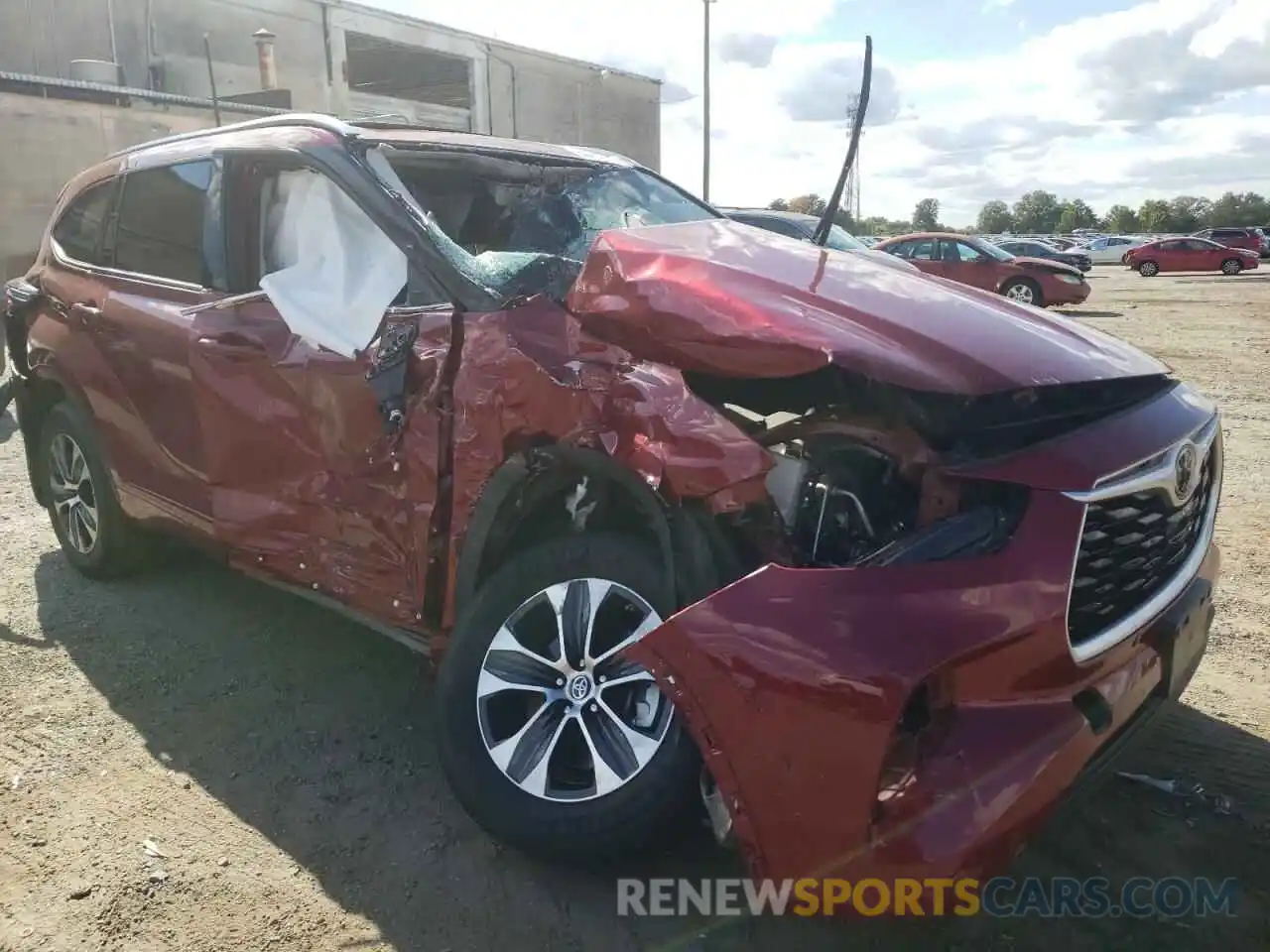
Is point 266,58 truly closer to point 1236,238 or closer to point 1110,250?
point 1236,238

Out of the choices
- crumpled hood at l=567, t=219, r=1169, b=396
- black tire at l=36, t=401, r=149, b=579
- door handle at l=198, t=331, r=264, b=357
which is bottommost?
black tire at l=36, t=401, r=149, b=579

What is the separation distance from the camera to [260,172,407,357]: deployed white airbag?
9.81 feet

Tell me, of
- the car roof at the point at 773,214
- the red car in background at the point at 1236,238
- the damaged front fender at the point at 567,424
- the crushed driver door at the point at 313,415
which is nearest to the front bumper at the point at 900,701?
the damaged front fender at the point at 567,424

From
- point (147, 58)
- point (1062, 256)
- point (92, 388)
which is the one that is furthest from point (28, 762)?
point (1062, 256)

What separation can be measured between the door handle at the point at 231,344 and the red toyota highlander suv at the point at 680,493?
0.01 metres

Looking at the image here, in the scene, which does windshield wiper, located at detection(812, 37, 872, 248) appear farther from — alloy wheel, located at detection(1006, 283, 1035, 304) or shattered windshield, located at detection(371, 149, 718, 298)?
alloy wheel, located at detection(1006, 283, 1035, 304)

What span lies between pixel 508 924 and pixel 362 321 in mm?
1721

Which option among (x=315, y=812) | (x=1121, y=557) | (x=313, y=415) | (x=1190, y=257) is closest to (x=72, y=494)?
(x=313, y=415)

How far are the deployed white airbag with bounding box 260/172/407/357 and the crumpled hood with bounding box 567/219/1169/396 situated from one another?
720 millimetres

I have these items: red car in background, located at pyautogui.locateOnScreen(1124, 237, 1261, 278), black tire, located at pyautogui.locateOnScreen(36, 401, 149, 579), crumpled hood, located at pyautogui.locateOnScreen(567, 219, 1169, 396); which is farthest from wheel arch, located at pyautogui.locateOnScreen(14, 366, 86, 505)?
red car in background, located at pyautogui.locateOnScreen(1124, 237, 1261, 278)

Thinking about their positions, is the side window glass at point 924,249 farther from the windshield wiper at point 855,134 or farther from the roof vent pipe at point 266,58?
the windshield wiper at point 855,134

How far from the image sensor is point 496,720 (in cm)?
261

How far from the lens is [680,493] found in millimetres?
2270

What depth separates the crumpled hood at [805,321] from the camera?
7.34ft
